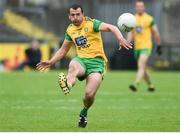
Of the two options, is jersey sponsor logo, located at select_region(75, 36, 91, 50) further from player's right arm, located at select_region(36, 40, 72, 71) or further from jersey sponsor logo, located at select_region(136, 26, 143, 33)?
jersey sponsor logo, located at select_region(136, 26, 143, 33)

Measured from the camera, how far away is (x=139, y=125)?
40.2ft

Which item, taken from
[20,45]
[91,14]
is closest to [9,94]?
[20,45]

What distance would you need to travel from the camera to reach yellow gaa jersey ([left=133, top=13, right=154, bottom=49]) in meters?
21.7

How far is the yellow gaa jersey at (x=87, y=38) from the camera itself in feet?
40.2

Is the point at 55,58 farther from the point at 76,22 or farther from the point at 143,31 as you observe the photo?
the point at 143,31

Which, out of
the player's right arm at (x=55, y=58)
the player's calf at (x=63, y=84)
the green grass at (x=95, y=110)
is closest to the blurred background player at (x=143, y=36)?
the green grass at (x=95, y=110)

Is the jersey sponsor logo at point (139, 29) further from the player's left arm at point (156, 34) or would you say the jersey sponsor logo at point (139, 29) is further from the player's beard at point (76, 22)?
the player's beard at point (76, 22)

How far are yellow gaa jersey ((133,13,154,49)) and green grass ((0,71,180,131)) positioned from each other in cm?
136

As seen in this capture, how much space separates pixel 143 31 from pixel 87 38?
1002cm

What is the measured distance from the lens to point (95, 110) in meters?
15.3

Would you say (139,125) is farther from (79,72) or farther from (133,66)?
(133,66)

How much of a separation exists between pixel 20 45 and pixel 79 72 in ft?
91.2

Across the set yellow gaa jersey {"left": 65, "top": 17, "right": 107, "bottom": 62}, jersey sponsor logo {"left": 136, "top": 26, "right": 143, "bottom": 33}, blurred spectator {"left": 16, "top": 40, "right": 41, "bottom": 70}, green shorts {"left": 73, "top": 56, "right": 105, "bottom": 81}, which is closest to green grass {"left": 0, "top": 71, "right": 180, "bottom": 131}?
green shorts {"left": 73, "top": 56, "right": 105, "bottom": 81}

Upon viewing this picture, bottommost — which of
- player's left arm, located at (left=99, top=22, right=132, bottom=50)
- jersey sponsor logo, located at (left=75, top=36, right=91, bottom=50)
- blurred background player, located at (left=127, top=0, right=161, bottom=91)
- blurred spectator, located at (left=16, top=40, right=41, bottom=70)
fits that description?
blurred spectator, located at (left=16, top=40, right=41, bottom=70)
